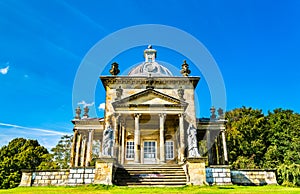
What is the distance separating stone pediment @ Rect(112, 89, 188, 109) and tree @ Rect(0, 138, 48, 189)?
2436 cm

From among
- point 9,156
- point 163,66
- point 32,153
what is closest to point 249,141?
point 163,66

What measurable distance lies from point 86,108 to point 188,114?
1137cm

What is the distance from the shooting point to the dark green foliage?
Result: 33.8 metres

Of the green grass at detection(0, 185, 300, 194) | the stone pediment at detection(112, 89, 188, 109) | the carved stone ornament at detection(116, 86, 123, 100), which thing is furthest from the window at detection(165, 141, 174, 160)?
the green grass at detection(0, 185, 300, 194)

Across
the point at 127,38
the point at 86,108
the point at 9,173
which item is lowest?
the point at 9,173

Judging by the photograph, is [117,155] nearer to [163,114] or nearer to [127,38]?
[163,114]

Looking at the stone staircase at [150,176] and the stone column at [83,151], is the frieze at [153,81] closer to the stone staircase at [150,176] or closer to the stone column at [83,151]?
the stone column at [83,151]

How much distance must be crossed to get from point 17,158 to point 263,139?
1509 inches

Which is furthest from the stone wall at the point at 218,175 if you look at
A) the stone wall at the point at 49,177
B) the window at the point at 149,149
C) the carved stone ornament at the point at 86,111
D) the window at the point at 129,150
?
the carved stone ornament at the point at 86,111

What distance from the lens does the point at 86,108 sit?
90.1ft

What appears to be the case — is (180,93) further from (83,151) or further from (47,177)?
(47,177)

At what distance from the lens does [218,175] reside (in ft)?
44.9

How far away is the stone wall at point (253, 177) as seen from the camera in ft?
49.5

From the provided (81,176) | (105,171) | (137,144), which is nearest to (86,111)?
(137,144)
